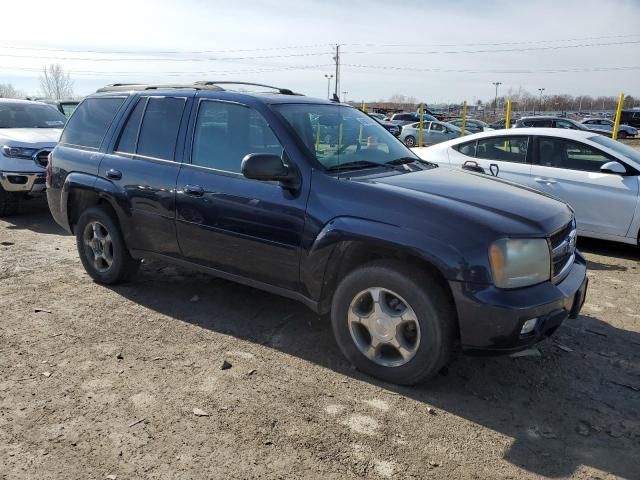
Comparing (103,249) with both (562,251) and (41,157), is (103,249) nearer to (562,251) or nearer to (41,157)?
(562,251)

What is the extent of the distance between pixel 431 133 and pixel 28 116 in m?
20.4

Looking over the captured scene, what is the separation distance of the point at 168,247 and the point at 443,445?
269 centimetres

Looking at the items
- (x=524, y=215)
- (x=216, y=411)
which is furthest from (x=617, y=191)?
(x=216, y=411)

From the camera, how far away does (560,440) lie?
2918 millimetres

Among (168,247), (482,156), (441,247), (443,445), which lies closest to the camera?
(443,445)

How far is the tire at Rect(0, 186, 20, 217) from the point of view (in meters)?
8.20

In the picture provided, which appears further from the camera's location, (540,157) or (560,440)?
(540,157)

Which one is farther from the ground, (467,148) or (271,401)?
(467,148)

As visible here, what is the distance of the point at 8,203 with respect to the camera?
27.2ft

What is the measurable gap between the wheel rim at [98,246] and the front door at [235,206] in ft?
3.49

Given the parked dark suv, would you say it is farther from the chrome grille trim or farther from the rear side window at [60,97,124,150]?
the chrome grille trim

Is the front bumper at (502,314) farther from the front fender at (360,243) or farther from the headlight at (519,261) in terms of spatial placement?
the front fender at (360,243)

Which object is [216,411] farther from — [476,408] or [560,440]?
[560,440]

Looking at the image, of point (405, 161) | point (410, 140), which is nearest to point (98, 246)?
point (405, 161)
